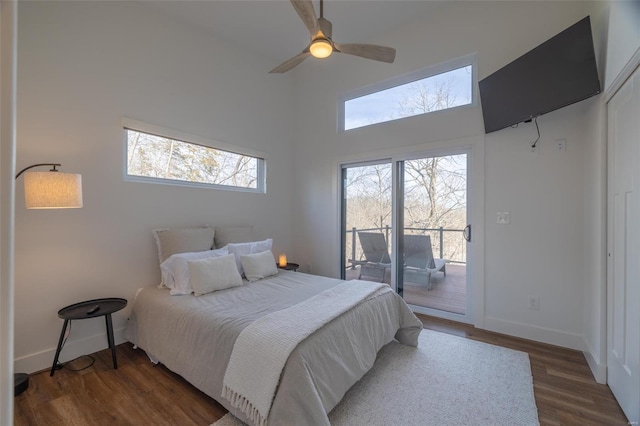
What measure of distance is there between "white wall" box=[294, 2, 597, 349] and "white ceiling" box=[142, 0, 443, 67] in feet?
0.84

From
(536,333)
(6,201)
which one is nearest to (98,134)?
(6,201)

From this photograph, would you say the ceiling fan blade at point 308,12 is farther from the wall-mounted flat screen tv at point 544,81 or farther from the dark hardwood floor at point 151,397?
the dark hardwood floor at point 151,397

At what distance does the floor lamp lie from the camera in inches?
74.2

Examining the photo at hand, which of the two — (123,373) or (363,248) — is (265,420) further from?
(363,248)

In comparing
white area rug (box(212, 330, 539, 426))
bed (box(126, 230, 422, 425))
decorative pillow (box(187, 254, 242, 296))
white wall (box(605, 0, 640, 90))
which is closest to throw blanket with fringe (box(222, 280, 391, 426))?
bed (box(126, 230, 422, 425))

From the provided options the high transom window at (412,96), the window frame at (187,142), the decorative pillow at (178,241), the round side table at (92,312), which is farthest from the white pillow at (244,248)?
the high transom window at (412,96)

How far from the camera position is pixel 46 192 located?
6.21ft

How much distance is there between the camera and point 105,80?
2.57 m

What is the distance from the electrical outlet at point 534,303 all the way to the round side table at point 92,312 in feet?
12.5

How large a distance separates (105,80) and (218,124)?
1.18 m

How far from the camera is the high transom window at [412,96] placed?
10.4ft

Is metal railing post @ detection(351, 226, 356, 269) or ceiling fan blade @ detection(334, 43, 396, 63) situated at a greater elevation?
ceiling fan blade @ detection(334, 43, 396, 63)

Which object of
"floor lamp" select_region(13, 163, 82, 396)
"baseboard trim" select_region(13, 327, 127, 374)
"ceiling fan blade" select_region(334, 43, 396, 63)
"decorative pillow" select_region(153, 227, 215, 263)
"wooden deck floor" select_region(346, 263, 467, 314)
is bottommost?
"baseboard trim" select_region(13, 327, 127, 374)

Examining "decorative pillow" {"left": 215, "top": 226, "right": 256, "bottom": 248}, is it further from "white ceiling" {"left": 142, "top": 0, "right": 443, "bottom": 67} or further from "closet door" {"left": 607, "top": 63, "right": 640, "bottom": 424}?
"closet door" {"left": 607, "top": 63, "right": 640, "bottom": 424}
